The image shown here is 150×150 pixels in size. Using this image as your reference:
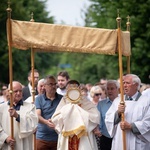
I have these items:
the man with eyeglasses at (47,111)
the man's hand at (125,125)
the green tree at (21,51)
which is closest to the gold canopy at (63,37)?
the man's hand at (125,125)

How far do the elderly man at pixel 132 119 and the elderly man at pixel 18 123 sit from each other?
1391 millimetres

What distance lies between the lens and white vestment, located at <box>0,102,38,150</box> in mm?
11031

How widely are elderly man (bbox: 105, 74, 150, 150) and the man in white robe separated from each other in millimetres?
349

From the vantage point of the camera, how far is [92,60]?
51.2m

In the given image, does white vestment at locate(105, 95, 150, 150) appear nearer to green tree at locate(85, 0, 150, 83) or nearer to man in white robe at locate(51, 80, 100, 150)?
man in white robe at locate(51, 80, 100, 150)

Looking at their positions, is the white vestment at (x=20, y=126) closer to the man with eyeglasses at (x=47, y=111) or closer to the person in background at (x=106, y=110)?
the man with eyeglasses at (x=47, y=111)

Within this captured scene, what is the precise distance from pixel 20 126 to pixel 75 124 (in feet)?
3.08

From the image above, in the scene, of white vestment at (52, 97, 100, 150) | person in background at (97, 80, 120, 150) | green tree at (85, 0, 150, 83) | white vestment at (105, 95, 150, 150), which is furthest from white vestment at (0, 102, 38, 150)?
green tree at (85, 0, 150, 83)

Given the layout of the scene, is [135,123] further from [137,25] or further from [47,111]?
[137,25]

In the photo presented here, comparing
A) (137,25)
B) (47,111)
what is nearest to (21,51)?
(137,25)

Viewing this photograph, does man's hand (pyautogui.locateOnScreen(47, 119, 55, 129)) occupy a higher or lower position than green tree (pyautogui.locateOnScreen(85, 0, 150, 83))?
lower

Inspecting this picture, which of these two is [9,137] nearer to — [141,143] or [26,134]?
[26,134]

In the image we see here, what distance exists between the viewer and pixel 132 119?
11.3m

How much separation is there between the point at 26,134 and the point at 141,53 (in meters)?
16.7
